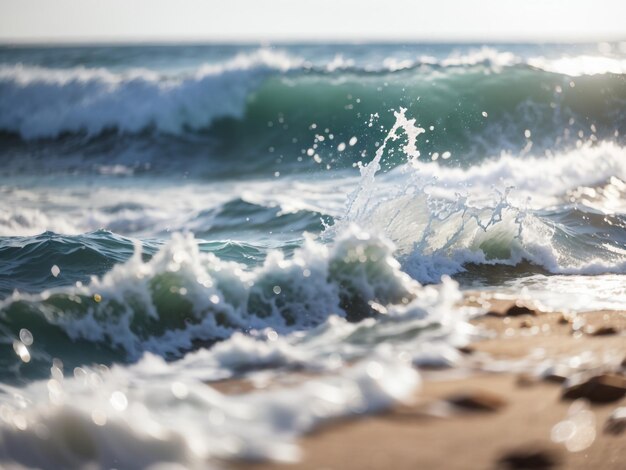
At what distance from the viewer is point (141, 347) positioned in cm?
457

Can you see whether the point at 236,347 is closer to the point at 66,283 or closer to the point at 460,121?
the point at 66,283

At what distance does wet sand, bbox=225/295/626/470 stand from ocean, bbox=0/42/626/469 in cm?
12

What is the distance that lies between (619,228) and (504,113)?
8574 mm

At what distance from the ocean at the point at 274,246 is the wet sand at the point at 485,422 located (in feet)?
0.39

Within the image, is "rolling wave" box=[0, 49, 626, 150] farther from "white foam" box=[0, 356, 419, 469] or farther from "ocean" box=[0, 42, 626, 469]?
"white foam" box=[0, 356, 419, 469]

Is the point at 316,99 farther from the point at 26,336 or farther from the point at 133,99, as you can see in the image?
the point at 26,336

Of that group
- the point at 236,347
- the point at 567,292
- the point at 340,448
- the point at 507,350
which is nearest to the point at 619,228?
the point at 567,292

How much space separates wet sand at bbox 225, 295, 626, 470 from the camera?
2570 mm

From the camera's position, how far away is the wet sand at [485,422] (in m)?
2.57

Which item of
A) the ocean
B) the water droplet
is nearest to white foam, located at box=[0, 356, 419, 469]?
the ocean

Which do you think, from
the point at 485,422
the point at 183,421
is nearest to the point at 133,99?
the point at 183,421

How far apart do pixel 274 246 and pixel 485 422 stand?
4.48m

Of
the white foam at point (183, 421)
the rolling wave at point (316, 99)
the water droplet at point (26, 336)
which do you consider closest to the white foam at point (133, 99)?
the rolling wave at point (316, 99)

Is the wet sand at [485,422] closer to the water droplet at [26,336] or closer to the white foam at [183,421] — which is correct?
the white foam at [183,421]
